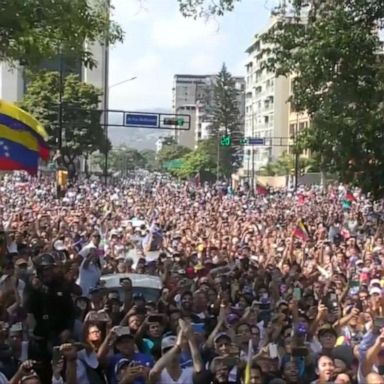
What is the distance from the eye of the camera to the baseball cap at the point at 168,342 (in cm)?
769

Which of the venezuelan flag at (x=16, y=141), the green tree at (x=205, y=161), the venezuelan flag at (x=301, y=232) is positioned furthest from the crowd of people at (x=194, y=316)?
the green tree at (x=205, y=161)

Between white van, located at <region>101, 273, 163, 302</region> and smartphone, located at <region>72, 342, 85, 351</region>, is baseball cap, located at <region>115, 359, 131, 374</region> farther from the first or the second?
white van, located at <region>101, 273, 163, 302</region>

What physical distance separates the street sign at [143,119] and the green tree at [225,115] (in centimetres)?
7136

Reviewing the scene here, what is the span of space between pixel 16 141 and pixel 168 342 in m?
7.28

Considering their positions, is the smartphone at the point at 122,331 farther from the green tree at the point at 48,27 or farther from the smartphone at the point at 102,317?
the green tree at the point at 48,27

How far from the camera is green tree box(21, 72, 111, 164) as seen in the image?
62.3 metres

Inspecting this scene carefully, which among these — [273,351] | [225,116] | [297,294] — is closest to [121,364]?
[273,351]

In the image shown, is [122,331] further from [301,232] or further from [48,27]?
[301,232]

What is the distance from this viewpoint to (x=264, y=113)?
11600 centimetres

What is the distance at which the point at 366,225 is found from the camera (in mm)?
27234

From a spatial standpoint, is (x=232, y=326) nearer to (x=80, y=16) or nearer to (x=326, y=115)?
(x=80, y=16)

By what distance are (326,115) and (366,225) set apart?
5.14m

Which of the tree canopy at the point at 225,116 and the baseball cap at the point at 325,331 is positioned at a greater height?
the tree canopy at the point at 225,116

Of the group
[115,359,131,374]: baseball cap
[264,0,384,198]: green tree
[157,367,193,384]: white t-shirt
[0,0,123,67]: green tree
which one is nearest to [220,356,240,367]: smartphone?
[157,367,193,384]: white t-shirt
